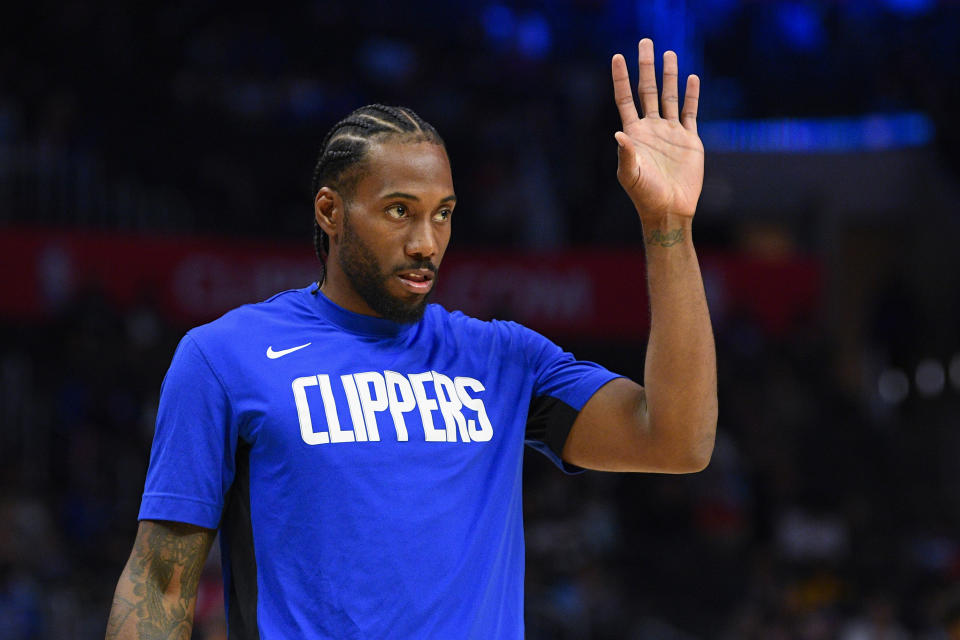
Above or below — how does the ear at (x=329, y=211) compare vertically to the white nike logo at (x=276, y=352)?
above

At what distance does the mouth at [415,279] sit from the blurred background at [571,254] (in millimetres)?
4706

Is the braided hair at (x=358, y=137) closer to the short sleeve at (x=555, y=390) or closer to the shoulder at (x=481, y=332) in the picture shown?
the shoulder at (x=481, y=332)

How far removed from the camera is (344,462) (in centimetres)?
229

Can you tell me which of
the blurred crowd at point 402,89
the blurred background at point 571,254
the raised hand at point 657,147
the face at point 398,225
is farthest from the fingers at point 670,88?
the blurred crowd at point 402,89

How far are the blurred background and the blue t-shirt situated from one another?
460cm

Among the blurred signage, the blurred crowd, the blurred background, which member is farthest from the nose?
the blurred crowd

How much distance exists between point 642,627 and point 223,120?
21.8 feet

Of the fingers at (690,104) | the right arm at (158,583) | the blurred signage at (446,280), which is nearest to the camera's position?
the right arm at (158,583)

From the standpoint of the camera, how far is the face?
2404 mm

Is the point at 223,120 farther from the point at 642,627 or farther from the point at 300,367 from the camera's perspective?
the point at 300,367

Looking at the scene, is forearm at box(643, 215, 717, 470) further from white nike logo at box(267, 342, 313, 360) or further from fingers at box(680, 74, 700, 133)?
white nike logo at box(267, 342, 313, 360)

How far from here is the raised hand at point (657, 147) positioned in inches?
94.2

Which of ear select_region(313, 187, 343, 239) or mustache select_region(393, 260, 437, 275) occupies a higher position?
ear select_region(313, 187, 343, 239)

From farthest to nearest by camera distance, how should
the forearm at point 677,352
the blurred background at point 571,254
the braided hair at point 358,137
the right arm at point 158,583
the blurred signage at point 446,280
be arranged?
1. the blurred signage at point 446,280
2. the blurred background at point 571,254
3. the braided hair at point 358,137
4. the forearm at point 677,352
5. the right arm at point 158,583
